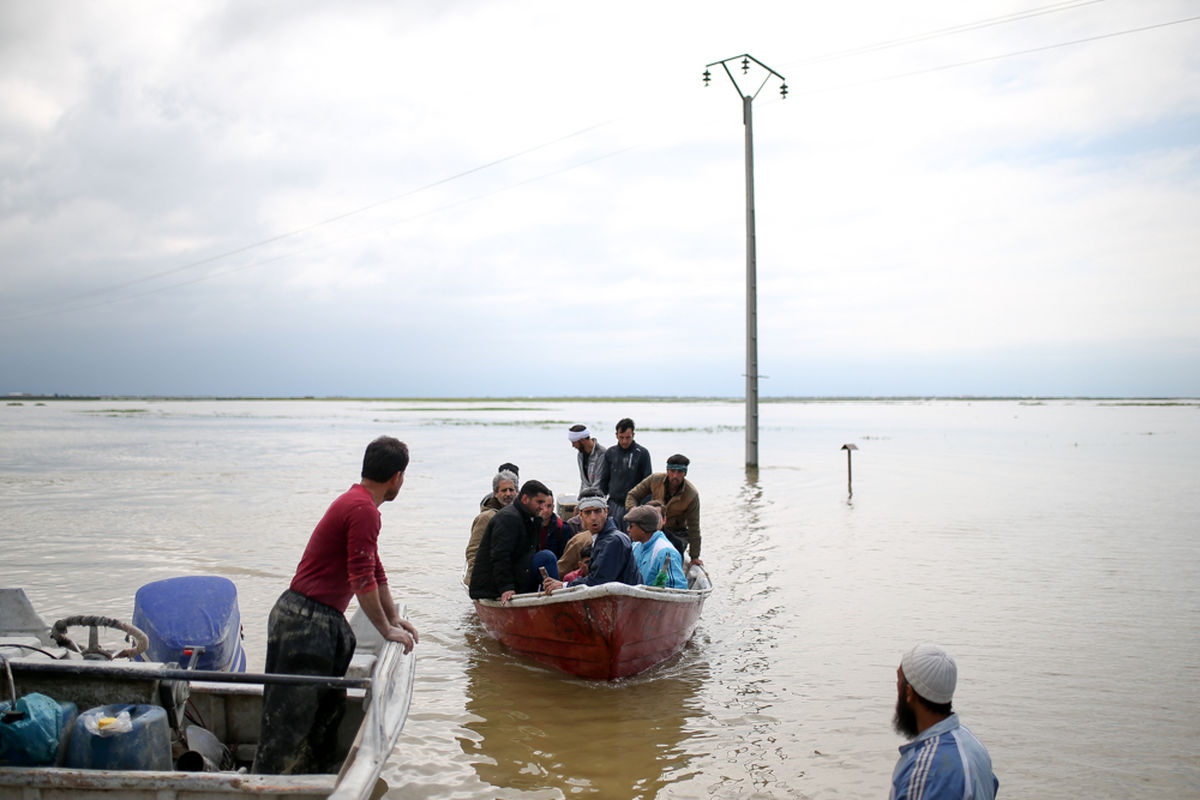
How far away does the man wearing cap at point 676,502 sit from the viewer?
10.0m

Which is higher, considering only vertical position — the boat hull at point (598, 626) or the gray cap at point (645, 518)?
the gray cap at point (645, 518)

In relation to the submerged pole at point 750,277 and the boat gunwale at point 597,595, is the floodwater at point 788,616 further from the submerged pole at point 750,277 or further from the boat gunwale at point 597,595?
the submerged pole at point 750,277

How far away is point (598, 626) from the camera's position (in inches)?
286

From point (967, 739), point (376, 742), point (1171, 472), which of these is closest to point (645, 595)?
point (376, 742)

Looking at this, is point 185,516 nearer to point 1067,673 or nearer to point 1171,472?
point 1067,673

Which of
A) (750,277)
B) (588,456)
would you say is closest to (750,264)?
(750,277)

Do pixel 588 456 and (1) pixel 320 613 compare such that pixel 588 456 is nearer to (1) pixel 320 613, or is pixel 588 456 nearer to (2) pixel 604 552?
(2) pixel 604 552

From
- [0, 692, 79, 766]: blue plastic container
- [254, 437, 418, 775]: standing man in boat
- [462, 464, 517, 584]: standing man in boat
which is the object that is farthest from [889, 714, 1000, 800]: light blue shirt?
[462, 464, 517, 584]: standing man in boat

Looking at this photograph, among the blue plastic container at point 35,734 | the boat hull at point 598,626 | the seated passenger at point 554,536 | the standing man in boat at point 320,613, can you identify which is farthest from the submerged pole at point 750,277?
the blue plastic container at point 35,734

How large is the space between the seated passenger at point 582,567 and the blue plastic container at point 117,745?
475 cm

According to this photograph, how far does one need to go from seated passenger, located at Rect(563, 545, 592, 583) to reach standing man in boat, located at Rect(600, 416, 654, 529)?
1.95 metres

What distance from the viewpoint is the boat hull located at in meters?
7.21

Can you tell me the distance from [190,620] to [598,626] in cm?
328

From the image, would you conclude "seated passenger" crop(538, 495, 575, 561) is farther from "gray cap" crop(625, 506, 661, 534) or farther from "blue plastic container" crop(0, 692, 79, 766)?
"blue plastic container" crop(0, 692, 79, 766)
